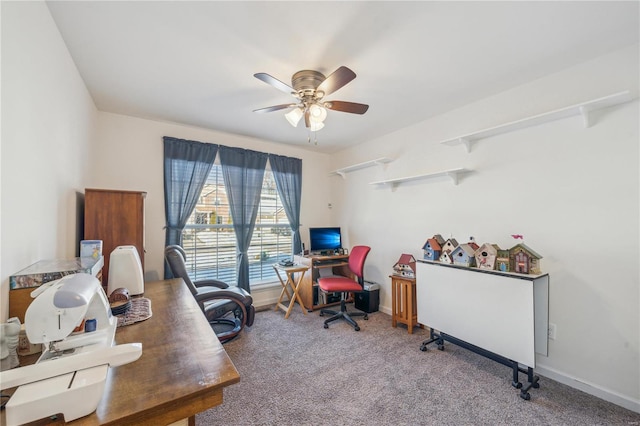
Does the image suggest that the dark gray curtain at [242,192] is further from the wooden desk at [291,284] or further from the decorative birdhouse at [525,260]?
the decorative birdhouse at [525,260]

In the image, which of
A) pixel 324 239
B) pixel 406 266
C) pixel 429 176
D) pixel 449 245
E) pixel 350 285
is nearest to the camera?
pixel 449 245

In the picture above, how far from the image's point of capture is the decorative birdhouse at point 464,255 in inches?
99.9

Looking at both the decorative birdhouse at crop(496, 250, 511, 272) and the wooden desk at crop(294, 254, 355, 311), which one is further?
the wooden desk at crop(294, 254, 355, 311)

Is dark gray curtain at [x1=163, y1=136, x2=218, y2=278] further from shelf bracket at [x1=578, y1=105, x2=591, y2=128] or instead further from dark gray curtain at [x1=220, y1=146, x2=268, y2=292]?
shelf bracket at [x1=578, y1=105, x2=591, y2=128]

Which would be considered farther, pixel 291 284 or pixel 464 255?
pixel 291 284

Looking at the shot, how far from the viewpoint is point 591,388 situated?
202cm

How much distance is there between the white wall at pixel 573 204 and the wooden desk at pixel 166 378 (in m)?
2.65

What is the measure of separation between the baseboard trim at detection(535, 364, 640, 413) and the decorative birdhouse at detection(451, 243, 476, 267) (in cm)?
102

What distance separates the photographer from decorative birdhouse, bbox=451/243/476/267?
2.54 m

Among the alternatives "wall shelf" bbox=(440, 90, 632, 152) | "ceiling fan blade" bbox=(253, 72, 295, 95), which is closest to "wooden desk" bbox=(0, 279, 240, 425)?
"ceiling fan blade" bbox=(253, 72, 295, 95)

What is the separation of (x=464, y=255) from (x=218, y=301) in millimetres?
2667

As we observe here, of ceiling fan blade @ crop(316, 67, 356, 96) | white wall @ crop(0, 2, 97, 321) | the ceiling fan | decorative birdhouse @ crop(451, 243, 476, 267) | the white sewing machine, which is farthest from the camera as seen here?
decorative birdhouse @ crop(451, 243, 476, 267)

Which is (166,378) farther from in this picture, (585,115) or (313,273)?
(585,115)

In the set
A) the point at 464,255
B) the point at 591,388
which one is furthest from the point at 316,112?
the point at 591,388
